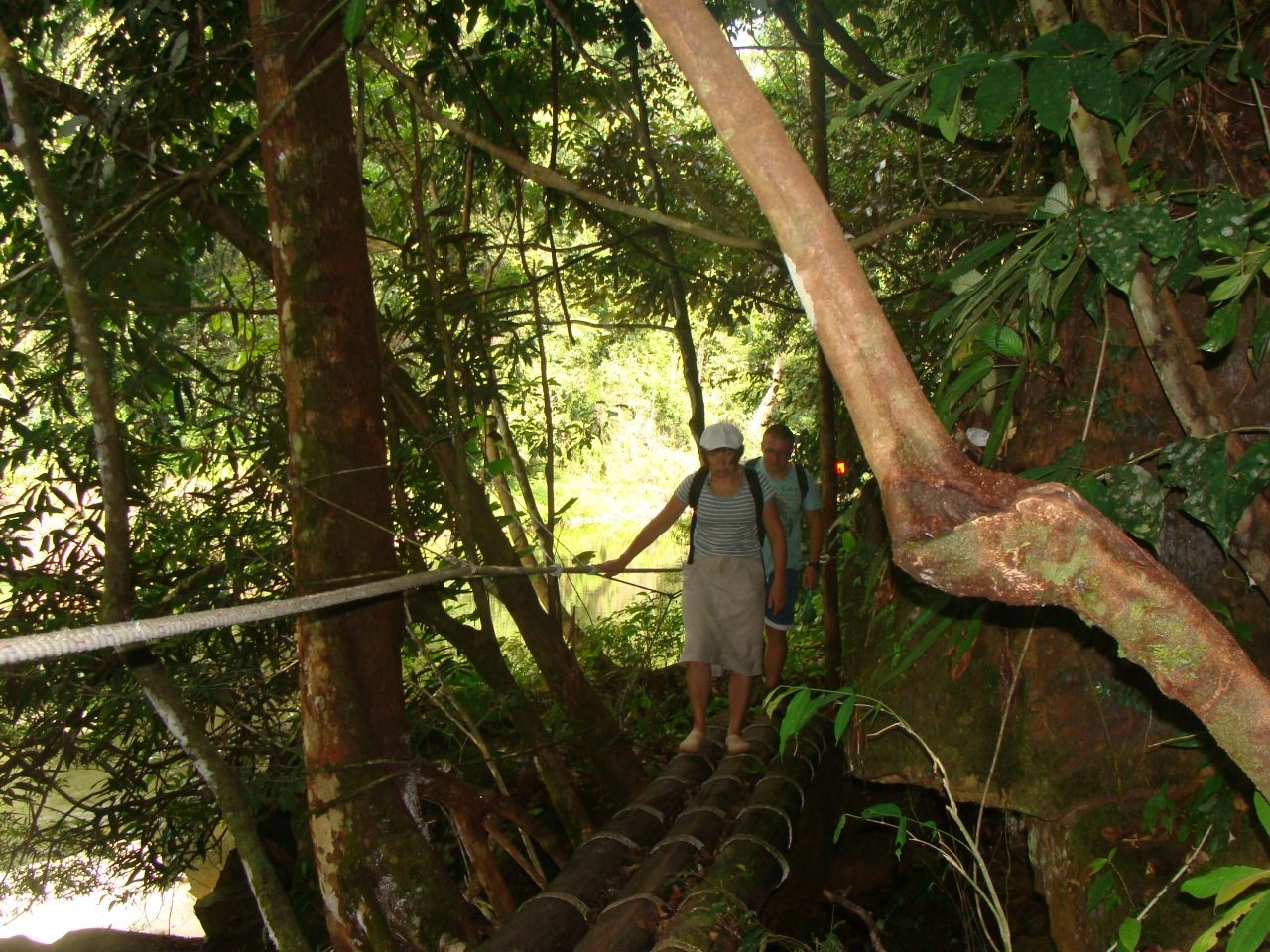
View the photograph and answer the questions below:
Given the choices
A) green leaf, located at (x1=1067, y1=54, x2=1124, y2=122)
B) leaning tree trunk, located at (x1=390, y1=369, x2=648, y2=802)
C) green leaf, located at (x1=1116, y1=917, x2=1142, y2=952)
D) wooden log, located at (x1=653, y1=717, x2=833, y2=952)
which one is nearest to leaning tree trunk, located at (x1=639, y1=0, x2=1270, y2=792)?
green leaf, located at (x1=1067, y1=54, x2=1124, y2=122)

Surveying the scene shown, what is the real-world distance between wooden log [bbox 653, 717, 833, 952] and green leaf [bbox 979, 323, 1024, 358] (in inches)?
71.2

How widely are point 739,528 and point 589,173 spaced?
2.87 m

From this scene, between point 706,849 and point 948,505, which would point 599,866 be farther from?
point 948,505

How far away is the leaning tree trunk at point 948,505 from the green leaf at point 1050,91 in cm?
61

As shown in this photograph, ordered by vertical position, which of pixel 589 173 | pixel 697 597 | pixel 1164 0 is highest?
pixel 589 173

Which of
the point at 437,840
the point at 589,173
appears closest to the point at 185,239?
the point at 589,173

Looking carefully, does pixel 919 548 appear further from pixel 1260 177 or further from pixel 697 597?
pixel 697 597

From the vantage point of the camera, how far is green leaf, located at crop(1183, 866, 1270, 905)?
1137mm

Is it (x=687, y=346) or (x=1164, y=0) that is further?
(x=687, y=346)

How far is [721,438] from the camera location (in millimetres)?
4125

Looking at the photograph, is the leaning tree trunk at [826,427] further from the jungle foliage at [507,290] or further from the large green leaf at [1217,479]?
the large green leaf at [1217,479]

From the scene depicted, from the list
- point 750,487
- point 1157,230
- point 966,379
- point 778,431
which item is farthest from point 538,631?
point 1157,230

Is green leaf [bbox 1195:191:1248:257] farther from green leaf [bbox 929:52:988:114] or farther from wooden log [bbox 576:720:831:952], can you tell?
wooden log [bbox 576:720:831:952]

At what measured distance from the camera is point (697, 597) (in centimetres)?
439
